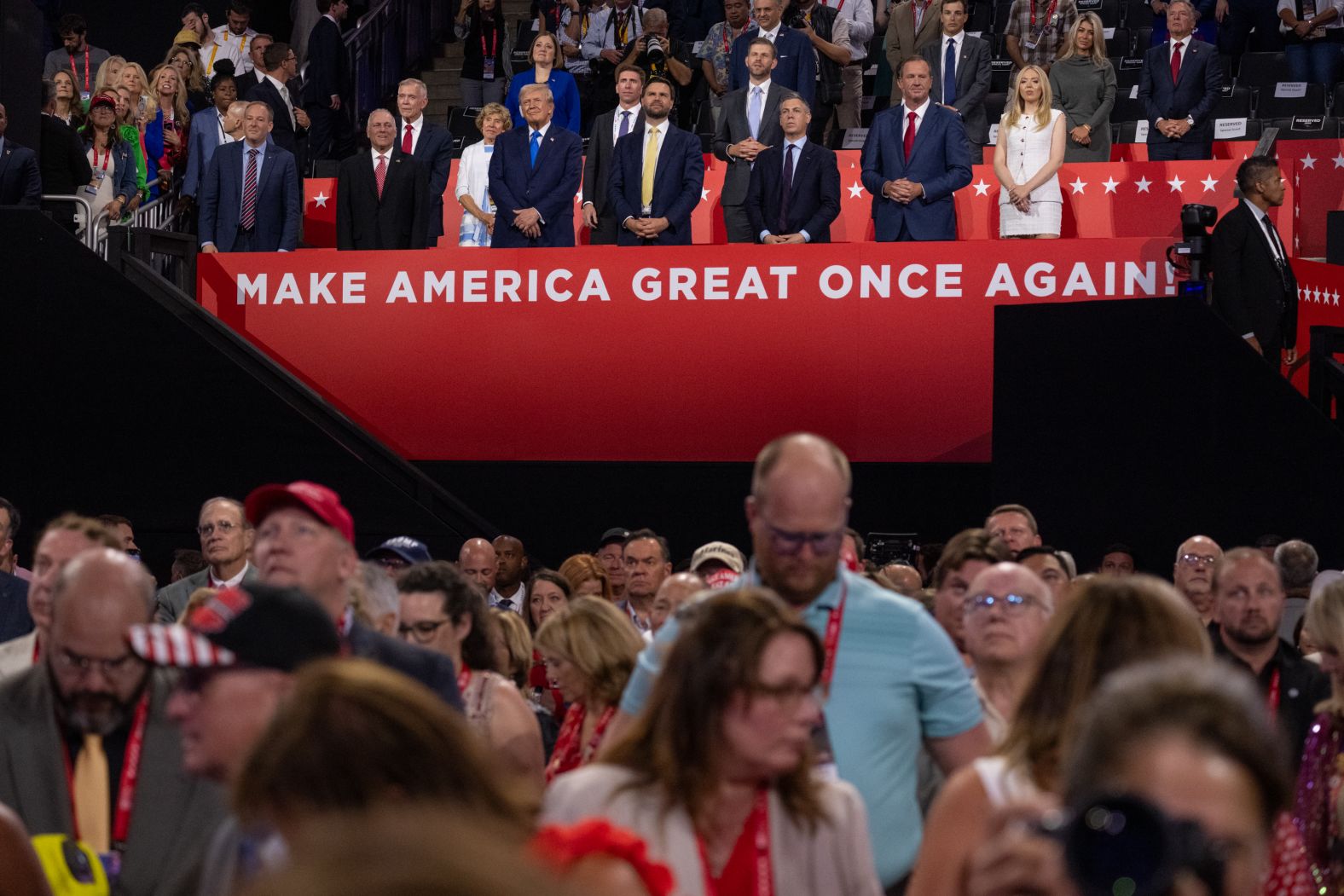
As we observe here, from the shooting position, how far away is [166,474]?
38.8ft

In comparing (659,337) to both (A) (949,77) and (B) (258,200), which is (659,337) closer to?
(B) (258,200)

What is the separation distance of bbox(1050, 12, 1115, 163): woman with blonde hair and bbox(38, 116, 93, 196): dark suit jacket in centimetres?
668

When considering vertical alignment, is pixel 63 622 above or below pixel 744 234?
below

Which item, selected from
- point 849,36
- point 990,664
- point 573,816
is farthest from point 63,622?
point 849,36

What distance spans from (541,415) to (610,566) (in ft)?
8.63

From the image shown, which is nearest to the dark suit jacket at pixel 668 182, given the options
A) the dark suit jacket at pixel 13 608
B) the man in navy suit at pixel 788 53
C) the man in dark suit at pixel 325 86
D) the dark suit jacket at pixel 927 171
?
the dark suit jacket at pixel 927 171

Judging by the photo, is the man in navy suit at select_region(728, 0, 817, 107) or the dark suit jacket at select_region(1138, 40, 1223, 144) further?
the dark suit jacket at select_region(1138, 40, 1223, 144)

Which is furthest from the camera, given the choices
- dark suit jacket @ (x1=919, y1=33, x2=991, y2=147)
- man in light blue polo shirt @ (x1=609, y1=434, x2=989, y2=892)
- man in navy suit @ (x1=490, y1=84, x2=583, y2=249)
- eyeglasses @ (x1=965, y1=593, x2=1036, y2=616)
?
dark suit jacket @ (x1=919, y1=33, x2=991, y2=147)

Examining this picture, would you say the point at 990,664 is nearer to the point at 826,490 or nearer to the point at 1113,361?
the point at 826,490

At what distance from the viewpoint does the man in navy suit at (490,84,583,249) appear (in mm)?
12812

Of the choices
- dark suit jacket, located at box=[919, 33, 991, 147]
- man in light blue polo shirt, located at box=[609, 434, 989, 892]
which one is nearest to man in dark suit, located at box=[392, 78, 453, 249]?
dark suit jacket, located at box=[919, 33, 991, 147]

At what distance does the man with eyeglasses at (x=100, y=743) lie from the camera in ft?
11.7

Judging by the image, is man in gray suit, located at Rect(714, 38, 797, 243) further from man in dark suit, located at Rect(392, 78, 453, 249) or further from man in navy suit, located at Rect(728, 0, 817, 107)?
man in dark suit, located at Rect(392, 78, 453, 249)

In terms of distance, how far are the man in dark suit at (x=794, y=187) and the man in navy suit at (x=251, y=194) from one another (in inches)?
128
